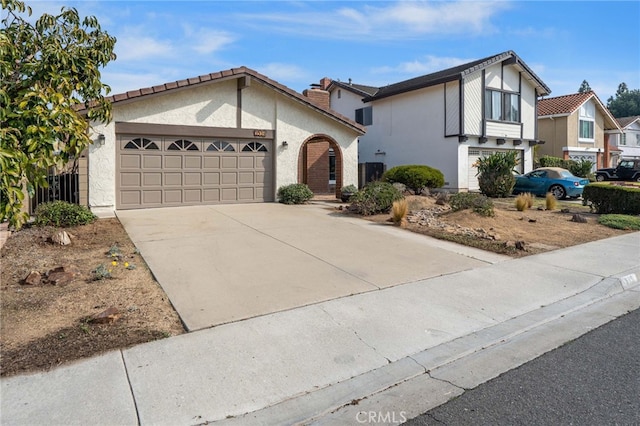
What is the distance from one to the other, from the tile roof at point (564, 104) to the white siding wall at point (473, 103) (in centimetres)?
1322

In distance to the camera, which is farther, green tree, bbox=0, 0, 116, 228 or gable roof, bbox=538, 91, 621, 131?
gable roof, bbox=538, 91, 621, 131

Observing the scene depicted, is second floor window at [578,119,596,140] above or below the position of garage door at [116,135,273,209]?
above

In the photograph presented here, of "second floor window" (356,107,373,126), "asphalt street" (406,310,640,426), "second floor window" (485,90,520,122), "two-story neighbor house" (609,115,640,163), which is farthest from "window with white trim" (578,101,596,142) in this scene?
"asphalt street" (406,310,640,426)

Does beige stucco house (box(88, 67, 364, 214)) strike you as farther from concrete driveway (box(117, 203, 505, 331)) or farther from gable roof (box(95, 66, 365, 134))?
concrete driveway (box(117, 203, 505, 331))

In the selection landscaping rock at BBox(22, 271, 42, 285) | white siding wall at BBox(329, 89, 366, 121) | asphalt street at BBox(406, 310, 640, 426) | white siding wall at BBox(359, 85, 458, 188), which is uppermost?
white siding wall at BBox(329, 89, 366, 121)

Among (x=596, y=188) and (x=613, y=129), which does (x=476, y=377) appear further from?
(x=613, y=129)

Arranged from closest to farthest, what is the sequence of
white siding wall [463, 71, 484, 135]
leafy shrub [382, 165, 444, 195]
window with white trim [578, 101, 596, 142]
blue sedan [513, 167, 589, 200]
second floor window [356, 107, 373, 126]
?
1. leafy shrub [382, 165, 444, 195]
2. blue sedan [513, 167, 589, 200]
3. white siding wall [463, 71, 484, 135]
4. second floor window [356, 107, 373, 126]
5. window with white trim [578, 101, 596, 142]

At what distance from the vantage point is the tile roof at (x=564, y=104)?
32531mm

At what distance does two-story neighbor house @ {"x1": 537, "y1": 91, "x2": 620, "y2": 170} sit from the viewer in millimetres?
32625

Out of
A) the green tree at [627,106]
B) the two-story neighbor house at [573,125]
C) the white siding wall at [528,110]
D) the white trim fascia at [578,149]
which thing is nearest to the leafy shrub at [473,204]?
the white siding wall at [528,110]

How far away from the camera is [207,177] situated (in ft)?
50.6

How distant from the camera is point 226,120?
51.0 feet

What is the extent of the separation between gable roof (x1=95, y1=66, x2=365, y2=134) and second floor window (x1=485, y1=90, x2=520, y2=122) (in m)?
10.0

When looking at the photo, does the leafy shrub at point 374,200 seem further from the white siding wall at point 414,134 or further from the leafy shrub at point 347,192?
the white siding wall at point 414,134
